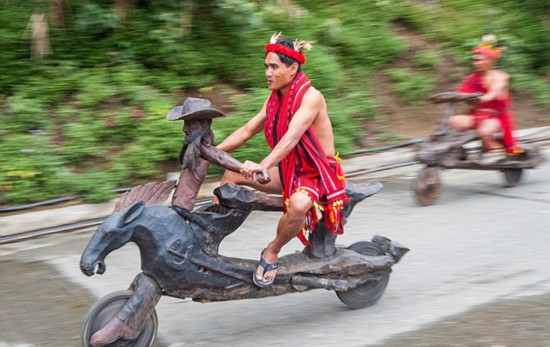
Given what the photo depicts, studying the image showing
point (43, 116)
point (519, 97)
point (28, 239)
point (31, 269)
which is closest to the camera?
point (31, 269)

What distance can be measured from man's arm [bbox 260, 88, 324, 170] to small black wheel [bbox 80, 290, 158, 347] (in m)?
1.11

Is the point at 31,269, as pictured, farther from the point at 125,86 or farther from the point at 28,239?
the point at 125,86

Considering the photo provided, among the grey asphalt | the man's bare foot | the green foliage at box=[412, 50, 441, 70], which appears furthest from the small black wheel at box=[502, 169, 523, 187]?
the man's bare foot

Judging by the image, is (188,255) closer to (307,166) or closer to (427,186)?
(307,166)

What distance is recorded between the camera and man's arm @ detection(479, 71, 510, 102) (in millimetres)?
8016

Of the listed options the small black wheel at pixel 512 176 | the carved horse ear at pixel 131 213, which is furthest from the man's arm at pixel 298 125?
the small black wheel at pixel 512 176

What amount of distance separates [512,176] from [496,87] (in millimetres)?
1044

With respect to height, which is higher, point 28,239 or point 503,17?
point 503,17

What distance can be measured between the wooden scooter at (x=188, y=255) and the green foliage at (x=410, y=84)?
5.92 m

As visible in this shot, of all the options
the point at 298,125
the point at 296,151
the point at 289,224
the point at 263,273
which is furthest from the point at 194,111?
the point at 263,273

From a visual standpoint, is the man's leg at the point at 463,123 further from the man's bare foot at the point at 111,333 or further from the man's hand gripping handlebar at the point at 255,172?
the man's bare foot at the point at 111,333

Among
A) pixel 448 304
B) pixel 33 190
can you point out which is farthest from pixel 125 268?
pixel 448 304

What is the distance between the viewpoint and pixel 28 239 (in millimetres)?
7043

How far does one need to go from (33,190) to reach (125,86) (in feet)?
6.34
